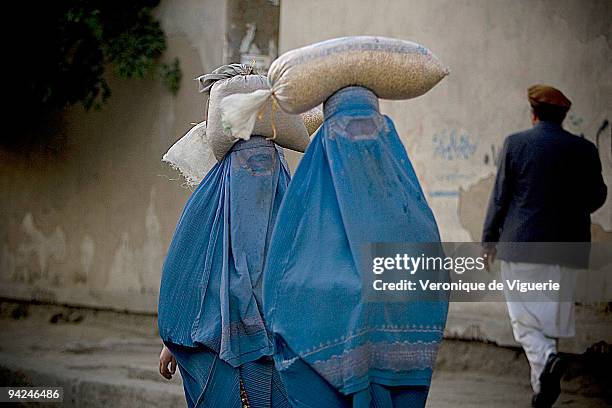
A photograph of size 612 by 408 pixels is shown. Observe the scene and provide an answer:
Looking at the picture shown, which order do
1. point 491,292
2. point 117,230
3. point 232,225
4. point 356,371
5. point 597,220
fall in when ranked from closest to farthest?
1. point 356,371
2. point 232,225
3. point 597,220
4. point 491,292
5. point 117,230

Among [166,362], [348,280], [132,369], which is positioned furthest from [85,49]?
[348,280]

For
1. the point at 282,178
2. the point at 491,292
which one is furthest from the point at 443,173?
the point at 282,178

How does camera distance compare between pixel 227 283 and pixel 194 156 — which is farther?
pixel 194 156

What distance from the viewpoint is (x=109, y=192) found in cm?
872

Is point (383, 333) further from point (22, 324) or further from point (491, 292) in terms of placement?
point (22, 324)

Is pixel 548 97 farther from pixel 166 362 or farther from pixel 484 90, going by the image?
pixel 166 362

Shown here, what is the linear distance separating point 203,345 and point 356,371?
1103 mm

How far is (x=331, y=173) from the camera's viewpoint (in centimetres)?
311

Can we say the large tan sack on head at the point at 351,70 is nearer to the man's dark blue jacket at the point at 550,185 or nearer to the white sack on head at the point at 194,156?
the white sack on head at the point at 194,156

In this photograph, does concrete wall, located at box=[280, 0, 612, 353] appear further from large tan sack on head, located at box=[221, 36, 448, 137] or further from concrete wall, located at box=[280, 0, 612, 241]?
large tan sack on head, located at box=[221, 36, 448, 137]

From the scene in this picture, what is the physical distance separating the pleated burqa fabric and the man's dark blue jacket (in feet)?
5.94

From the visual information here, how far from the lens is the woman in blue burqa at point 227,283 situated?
3918mm

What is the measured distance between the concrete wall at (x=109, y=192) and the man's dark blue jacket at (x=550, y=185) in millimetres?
2955

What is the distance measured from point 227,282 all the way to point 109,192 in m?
4.98
